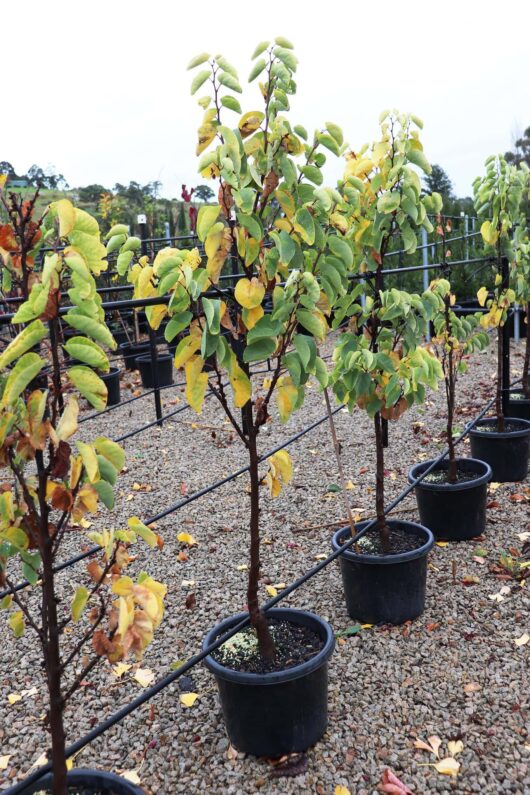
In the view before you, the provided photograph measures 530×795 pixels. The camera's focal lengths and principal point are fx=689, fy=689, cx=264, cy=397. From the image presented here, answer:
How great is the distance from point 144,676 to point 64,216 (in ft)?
6.66

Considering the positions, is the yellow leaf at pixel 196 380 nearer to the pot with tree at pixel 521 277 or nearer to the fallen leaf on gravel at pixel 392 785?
the fallen leaf on gravel at pixel 392 785

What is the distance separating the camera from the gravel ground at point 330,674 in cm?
219

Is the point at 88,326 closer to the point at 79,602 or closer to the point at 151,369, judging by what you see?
the point at 79,602

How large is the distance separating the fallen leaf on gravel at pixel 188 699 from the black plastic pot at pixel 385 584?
0.83 m

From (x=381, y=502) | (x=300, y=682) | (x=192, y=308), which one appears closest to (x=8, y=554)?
(x=192, y=308)

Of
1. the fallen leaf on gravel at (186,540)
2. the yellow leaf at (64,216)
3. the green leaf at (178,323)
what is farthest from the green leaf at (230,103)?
the fallen leaf on gravel at (186,540)

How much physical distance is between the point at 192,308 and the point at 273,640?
1180mm

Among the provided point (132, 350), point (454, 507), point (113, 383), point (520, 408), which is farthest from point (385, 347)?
point (132, 350)

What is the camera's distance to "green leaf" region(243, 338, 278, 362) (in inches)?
79.9

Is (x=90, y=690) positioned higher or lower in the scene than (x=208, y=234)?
lower

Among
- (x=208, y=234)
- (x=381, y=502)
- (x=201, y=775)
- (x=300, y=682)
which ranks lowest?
(x=201, y=775)

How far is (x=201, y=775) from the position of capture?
2.19 meters

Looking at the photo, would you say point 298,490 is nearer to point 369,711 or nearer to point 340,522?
point 340,522

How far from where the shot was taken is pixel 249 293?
1980mm
